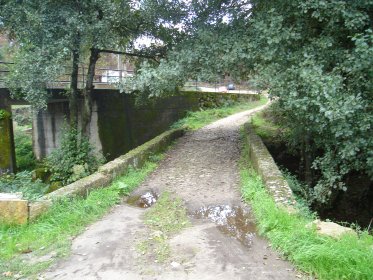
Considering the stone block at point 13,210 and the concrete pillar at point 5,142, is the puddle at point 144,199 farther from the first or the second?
the concrete pillar at point 5,142

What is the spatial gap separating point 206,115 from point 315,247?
54.4ft

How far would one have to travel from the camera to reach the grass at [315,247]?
3738 mm

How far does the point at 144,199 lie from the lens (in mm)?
7340

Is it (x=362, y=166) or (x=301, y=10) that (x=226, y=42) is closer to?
(x=301, y=10)

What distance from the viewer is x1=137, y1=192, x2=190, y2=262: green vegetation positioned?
15.4ft

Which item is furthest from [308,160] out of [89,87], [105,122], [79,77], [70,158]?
[79,77]

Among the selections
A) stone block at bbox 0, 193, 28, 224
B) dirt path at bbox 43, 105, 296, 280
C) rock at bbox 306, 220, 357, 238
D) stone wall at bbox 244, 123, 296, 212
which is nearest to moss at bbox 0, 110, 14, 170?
dirt path at bbox 43, 105, 296, 280

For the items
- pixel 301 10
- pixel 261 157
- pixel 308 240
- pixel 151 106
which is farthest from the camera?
pixel 151 106

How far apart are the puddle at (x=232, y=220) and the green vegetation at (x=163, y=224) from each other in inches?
14.8

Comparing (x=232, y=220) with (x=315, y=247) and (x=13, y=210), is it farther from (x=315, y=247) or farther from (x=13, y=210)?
(x=13, y=210)

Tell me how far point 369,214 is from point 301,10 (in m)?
6.19

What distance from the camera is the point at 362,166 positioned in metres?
7.22

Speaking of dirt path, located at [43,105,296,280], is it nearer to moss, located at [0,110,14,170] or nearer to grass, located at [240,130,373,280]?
grass, located at [240,130,373,280]

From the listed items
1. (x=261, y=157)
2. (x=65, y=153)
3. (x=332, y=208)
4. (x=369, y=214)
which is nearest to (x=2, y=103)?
(x=65, y=153)
